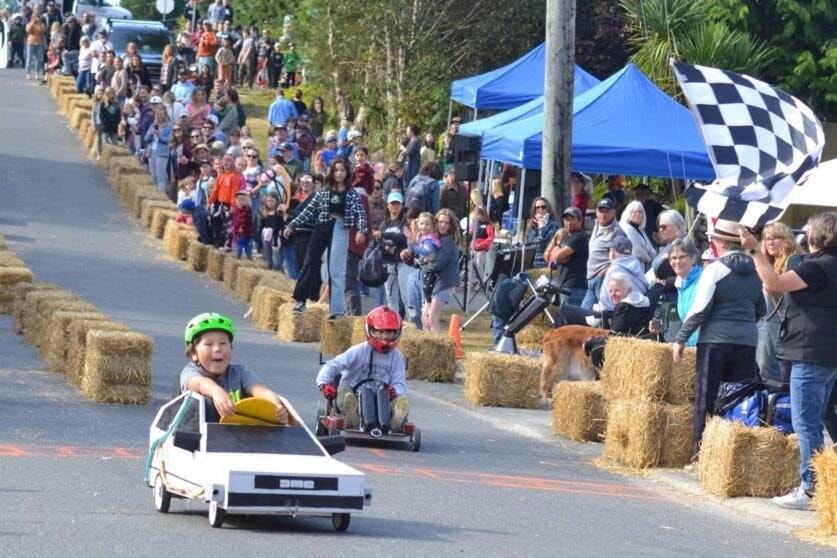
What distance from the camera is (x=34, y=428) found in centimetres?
1291

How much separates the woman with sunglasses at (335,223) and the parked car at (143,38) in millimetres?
31755

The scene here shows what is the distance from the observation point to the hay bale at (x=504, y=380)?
16344mm

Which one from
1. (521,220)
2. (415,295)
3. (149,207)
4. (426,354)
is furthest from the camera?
(149,207)

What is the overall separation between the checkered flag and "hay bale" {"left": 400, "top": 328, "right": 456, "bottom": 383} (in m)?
6.72

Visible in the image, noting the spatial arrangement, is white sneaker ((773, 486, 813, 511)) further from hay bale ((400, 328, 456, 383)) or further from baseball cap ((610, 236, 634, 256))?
hay bale ((400, 328, 456, 383))

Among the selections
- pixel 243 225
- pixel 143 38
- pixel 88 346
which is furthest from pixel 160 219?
pixel 143 38

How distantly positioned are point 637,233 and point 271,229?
811cm

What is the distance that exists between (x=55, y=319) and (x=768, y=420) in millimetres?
7361

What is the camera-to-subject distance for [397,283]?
21.5 meters

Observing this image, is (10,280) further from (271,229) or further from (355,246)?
(271,229)

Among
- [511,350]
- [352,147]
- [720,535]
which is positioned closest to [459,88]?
[352,147]

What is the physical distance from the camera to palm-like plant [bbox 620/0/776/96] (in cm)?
3066

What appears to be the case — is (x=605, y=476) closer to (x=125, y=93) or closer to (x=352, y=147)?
(x=352, y=147)

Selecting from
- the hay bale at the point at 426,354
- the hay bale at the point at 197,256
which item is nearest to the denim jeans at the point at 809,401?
the hay bale at the point at 426,354
